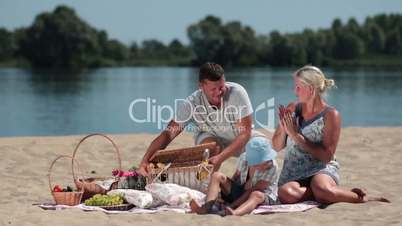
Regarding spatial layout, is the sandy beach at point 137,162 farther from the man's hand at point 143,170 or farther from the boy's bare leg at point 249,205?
the man's hand at point 143,170

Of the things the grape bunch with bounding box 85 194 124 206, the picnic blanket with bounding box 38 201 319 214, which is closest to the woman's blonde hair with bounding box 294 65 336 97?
the picnic blanket with bounding box 38 201 319 214

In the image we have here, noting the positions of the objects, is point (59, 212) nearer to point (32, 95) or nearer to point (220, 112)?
point (220, 112)

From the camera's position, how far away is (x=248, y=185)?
5.98 meters

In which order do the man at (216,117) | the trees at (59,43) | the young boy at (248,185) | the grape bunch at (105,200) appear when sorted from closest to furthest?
the young boy at (248,185), the grape bunch at (105,200), the man at (216,117), the trees at (59,43)

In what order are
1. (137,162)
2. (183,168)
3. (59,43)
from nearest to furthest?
(183,168)
(137,162)
(59,43)

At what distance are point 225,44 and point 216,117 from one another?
83422 millimetres

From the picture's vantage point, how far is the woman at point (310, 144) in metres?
6.05

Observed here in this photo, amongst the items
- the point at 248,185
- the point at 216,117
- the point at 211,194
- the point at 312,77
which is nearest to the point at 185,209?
the point at 211,194

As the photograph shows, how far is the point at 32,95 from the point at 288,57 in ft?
176

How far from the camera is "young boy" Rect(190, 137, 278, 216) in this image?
19.0 ft

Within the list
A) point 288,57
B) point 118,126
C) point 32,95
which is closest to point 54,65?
point 288,57

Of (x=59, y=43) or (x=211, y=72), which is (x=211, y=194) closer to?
(x=211, y=72)

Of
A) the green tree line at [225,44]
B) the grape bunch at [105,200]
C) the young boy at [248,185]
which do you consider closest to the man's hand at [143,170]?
the grape bunch at [105,200]

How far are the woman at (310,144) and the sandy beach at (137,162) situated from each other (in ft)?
0.56
